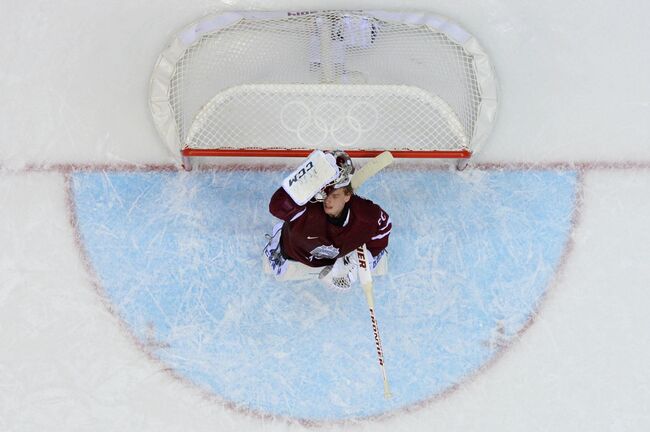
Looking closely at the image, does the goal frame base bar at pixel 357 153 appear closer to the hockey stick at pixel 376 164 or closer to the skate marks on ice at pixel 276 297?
the skate marks on ice at pixel 276 297

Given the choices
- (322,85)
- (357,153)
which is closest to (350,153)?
(357,153)

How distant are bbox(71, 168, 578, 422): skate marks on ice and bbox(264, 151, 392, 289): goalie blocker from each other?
0.48 metres

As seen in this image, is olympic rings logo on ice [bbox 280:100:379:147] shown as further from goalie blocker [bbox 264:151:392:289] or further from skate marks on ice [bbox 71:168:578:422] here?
goalie blocker [bbox 264:151:392:289]

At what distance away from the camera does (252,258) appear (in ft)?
10.5

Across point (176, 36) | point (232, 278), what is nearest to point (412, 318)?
point (232, 278)

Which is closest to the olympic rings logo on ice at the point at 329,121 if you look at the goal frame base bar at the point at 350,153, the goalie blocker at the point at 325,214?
the goal frame base bar at the point at 350,153

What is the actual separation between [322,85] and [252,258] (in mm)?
930

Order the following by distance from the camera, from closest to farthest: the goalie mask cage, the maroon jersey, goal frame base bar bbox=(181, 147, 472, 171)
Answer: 1. the maroon jersey
2. goal frame base bar bbox=(181, 147, 472, 171)
3. the goalie mask cage

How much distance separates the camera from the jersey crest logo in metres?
2.52

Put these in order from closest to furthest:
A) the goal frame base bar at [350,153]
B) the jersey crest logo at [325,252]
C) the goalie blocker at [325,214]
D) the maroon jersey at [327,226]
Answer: the goalie blocker at [325,214] → the maroon jersey at [327,226] → the jersey crest logo at [325,252] → the goal frame base bar at [350,153]

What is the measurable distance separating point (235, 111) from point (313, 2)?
0.73 metres

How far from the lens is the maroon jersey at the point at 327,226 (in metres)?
2.40

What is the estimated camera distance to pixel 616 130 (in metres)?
3.31

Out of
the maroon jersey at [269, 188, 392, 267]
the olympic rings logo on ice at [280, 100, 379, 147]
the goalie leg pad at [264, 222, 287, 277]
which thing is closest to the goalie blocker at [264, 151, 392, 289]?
the maroon jersey at [269, 188, 392, 267]
